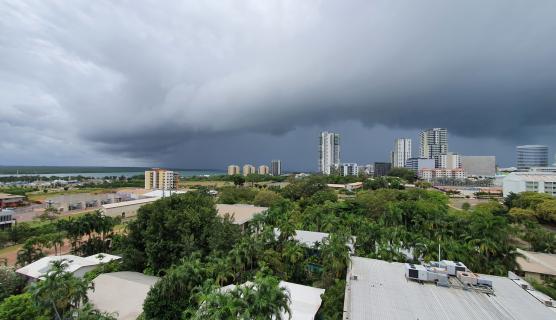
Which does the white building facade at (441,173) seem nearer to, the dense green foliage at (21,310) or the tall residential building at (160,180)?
the tall residential building at (160,180)

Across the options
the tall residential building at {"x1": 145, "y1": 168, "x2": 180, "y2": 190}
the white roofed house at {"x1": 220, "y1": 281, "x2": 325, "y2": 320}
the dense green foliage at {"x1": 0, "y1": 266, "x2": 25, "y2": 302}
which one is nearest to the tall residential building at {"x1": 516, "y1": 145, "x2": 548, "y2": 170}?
the tall residential building at {"x1": 145, "y1": 168, "x2": 180, "y2": 190}

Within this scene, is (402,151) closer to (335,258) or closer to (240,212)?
(240,212)

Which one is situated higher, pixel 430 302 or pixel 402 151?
pixel 402 151

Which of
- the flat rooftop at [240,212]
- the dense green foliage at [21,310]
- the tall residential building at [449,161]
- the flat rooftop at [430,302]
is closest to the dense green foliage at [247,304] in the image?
the flat rooftop at [430,302]

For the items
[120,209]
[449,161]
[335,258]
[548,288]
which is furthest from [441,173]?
[120,209]

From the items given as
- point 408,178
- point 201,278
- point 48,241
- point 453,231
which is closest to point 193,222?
point 201,278

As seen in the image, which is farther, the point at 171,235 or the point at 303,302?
the point at 171,235

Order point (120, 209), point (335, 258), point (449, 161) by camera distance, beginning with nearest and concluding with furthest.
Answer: point (335, 258), point (120, 209), point (449, 161)
